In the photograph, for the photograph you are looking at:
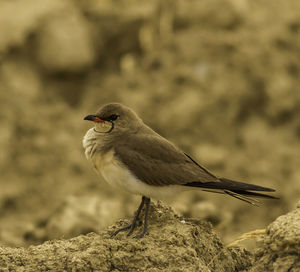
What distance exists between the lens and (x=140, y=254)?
458 centimetres

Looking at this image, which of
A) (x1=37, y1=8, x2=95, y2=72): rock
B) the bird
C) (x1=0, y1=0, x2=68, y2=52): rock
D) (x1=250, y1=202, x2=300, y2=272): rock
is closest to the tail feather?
the bird

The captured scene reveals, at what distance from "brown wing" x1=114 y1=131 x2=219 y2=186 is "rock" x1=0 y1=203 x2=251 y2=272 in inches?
12.7

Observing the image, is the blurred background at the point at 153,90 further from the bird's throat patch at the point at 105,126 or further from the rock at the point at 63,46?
the bird's throat patch at the point at 105,126

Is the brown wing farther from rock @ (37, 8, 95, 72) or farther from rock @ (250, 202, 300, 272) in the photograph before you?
rock @ (37, 8, 95, 72)

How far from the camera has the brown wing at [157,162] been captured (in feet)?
16.4

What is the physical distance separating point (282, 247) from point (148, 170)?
3.67ft

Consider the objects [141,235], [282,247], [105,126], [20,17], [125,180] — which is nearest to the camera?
[282,247]

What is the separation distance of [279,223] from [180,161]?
925 millimetres

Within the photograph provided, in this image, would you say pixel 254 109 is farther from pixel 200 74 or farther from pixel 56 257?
pixel 56 257

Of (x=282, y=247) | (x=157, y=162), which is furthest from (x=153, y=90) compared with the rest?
(x=282, y=247)

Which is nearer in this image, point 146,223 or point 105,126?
point 146,223

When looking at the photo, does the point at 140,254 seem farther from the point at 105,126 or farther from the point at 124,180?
the point at 105,126

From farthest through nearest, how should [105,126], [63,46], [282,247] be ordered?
1. [63,46]
2. [105,126]
3. [282,247]

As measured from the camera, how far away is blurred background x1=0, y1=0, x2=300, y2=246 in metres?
9.35
